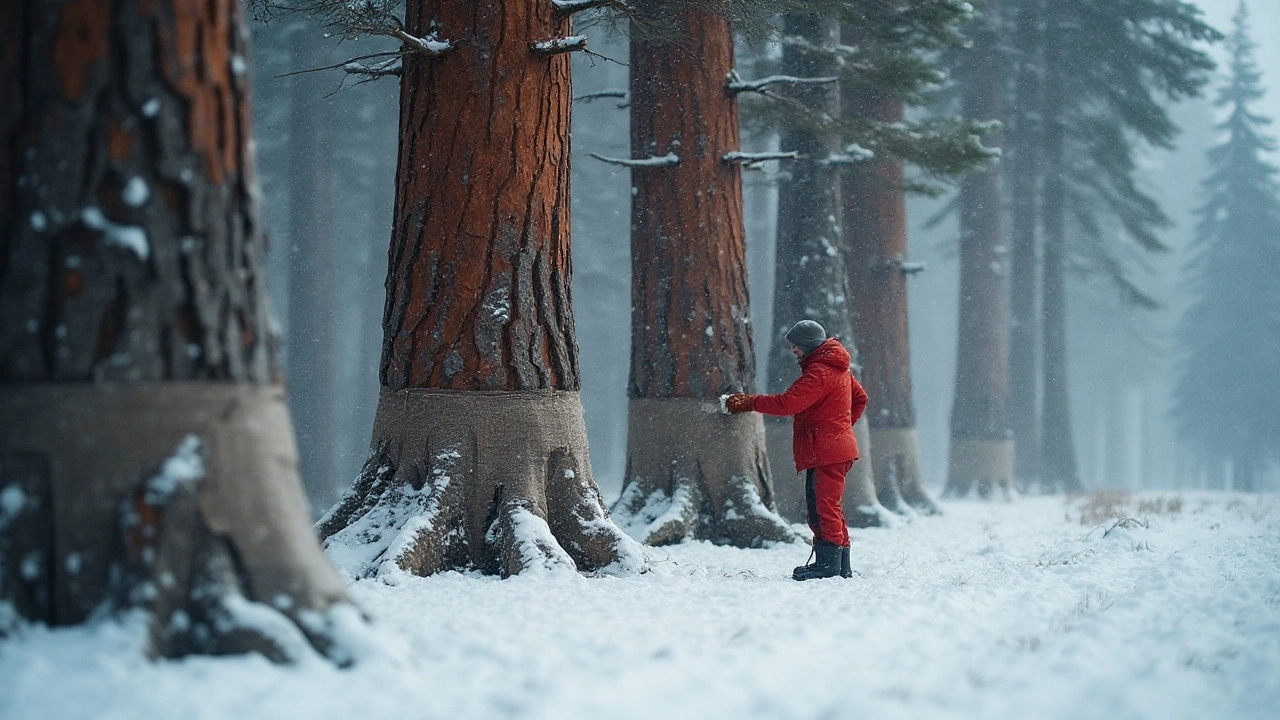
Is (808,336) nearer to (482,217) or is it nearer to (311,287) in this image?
(482,217)

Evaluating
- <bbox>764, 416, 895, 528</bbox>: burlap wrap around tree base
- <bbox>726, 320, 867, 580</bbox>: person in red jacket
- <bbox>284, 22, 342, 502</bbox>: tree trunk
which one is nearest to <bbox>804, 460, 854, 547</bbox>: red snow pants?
<bbox>726, 320, 867, 580</bbox>: person in red jacket

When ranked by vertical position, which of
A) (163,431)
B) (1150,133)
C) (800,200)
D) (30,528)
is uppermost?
(1150,133)

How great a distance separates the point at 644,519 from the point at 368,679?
454cm

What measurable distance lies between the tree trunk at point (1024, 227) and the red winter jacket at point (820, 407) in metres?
15.2

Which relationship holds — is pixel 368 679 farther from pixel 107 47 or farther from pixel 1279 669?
pixel 1279 669

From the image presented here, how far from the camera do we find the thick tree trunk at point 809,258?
10016mm

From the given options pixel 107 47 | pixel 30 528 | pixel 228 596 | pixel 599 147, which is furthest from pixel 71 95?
pixel 599 147

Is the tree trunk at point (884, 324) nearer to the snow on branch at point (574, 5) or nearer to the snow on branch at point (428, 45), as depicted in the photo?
the snow on branch at point (574, 5)

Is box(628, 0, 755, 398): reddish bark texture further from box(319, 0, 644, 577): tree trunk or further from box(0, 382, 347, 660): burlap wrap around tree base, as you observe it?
box(0, 382, 347, 660): burlap wrap around tree base

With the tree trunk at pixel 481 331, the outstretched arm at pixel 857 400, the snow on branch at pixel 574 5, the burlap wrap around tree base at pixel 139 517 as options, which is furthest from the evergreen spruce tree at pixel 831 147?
the burlap wrap around tree base at pixel 139 517

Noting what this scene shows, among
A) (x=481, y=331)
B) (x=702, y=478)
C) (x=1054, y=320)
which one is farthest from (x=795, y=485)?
(x=1054, y=320)

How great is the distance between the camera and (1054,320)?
2234cm

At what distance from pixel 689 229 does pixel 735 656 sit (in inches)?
189

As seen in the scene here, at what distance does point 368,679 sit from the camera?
104 inches
